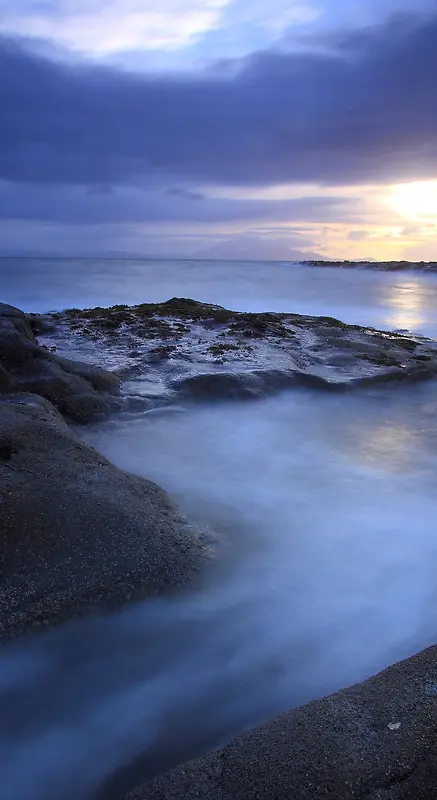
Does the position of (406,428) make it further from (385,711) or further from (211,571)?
(385,711)

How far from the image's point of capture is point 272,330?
12.5 metres

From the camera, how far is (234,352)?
10242 millimetres

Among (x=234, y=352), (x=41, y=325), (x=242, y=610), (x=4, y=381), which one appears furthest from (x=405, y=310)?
(x=242, y=610)

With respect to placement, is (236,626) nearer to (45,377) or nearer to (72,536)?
(72,536)

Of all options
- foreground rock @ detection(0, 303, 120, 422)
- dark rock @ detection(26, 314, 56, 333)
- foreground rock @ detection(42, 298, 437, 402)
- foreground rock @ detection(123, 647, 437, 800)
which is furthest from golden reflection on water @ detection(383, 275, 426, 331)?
foreground rock @ detection(123, 647, 437, 800)

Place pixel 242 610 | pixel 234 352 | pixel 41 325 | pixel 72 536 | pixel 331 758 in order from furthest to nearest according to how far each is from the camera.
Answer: pixel 41 325, pixel 234 352, pixel 242 610, pixel 72 536, pixel 331 758

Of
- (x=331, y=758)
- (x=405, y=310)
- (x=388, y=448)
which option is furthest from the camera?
(x=405, y=310)

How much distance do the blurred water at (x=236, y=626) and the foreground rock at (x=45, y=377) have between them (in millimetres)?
568

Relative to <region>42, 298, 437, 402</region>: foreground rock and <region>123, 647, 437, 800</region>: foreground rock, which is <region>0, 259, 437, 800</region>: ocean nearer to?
<region>123, 647, 437, 800</region>: foreground rock

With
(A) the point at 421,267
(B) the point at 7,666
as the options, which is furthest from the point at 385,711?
(A) the point at 421,267

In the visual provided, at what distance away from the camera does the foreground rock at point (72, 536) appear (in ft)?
10.7

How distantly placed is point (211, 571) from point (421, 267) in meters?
72.8

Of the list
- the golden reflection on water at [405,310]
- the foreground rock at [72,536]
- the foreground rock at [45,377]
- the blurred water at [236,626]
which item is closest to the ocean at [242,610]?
the blurred water at [236,626]

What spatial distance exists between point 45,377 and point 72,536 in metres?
3.45
